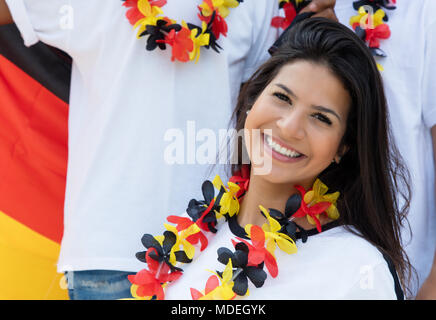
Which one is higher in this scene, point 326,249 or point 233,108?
point 233,108

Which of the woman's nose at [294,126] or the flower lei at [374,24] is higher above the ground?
the flower lei at [374,24]

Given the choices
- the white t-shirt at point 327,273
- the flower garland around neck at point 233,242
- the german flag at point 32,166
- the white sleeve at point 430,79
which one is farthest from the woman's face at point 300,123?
the german flag at point 32,166

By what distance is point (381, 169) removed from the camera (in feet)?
5.69

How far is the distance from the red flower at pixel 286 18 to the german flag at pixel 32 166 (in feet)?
2.98

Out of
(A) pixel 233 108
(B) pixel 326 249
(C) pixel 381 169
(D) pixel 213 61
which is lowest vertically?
(B) pixel 326 249

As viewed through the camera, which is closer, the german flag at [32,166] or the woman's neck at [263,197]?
the woman's neck at [263,197]

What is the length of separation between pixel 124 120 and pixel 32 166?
713 mm

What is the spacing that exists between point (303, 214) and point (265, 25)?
88 centimetres

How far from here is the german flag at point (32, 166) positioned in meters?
2.56

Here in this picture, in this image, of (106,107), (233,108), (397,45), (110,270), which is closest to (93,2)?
(106,107)

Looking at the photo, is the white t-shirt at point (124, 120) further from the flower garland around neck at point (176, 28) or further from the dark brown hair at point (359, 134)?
the dark brown hair at point (359, 134)

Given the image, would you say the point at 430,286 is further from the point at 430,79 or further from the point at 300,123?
the point at 300,123
